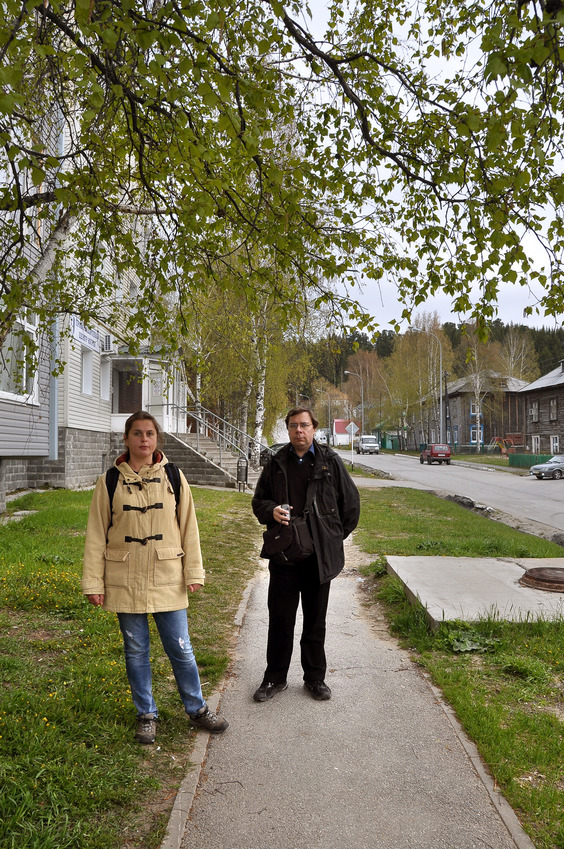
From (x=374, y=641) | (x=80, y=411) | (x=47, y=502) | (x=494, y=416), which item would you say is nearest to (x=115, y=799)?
(x=374, y=641)

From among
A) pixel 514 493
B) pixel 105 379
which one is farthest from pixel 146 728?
pixel 514 493

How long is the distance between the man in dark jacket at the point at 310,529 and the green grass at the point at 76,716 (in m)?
0.67

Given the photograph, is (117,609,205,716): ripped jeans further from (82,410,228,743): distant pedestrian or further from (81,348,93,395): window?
(81,348,93,395): window

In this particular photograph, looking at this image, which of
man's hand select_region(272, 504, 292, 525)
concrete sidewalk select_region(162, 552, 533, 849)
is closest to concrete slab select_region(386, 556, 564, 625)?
concrete sidewalk select_region(162, 552, 533, 849)

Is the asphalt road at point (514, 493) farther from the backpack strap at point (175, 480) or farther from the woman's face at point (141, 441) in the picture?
the woman's face at point (141, 441)

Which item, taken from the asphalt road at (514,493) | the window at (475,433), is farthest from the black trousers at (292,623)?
the window at (475,433)

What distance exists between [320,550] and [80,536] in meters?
6.48

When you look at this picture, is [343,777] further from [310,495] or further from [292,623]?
[310,495]

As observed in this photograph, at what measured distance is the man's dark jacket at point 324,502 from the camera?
15.3 ft

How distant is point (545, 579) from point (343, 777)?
13.7 feet

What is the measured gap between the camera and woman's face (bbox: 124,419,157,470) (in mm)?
4004

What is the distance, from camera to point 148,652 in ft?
13.0

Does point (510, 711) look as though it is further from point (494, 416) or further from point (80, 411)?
point (494, 416)

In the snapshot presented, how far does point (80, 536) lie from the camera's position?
10172 mm
